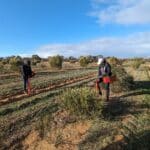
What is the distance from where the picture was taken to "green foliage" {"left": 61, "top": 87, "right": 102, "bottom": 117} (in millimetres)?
13812

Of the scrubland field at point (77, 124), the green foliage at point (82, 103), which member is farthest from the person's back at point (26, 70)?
the green foliage at point (82, 103)

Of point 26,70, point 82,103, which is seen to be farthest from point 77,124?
point 26,70

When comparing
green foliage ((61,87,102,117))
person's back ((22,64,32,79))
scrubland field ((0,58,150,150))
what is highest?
person's back ((22,64,32,79))

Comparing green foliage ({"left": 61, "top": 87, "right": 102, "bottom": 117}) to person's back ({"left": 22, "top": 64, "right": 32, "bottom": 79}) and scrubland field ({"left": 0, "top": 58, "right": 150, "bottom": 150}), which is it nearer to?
scrubland field ({"left": 0, "top": 58, "right": 150, "bottom": 150})

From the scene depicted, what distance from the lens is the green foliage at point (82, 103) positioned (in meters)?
13.8

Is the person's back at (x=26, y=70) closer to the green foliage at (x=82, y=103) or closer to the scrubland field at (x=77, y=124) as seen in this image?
the scrubland field at (x=77, y=124)

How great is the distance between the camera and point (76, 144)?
38.7ft

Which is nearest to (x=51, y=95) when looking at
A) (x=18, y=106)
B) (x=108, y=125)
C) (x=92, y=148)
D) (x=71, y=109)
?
(x=18, y=106)

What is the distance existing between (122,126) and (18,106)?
17.7ft

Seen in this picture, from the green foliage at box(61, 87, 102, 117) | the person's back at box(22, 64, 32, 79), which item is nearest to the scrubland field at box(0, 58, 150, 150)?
the green foliage at box(61, 87, 102, 117)

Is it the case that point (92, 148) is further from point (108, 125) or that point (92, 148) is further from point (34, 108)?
point (34, 108)

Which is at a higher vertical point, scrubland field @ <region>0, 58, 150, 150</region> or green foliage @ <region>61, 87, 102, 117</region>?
green foliage @ <region>61, 87, 102, 117</region>

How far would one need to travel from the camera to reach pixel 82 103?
13.9 meters

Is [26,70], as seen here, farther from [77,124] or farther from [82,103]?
[77,124]
